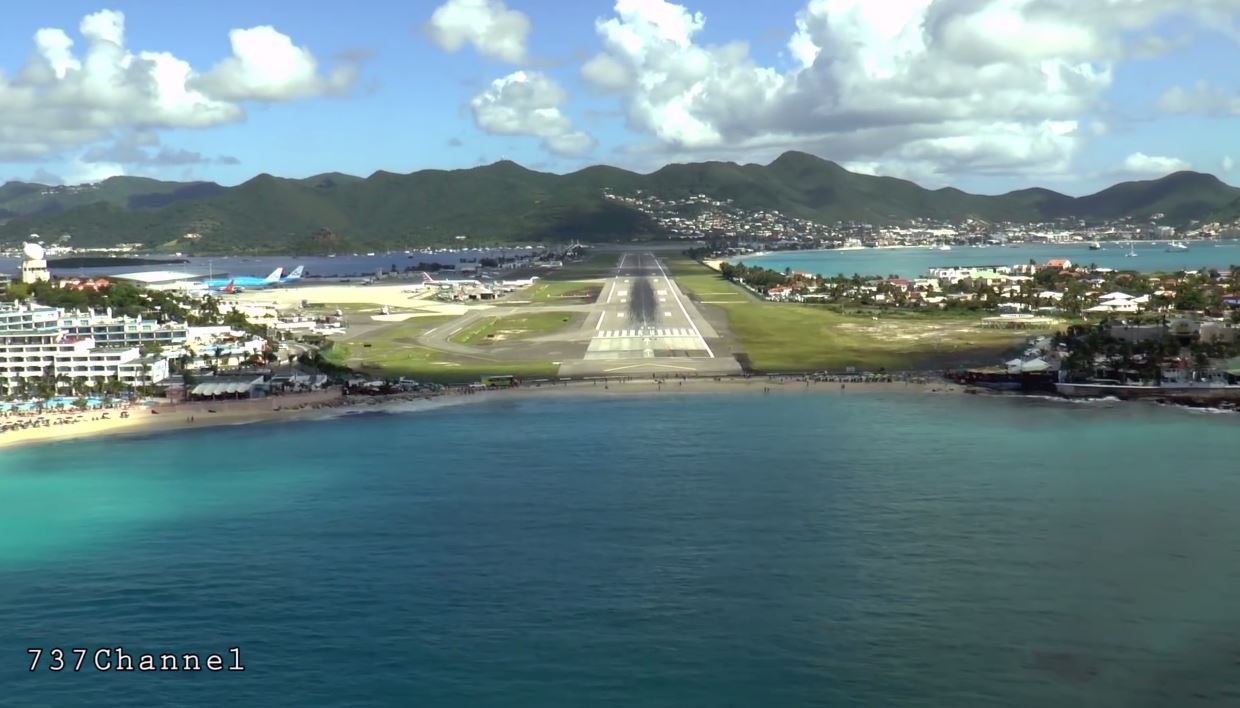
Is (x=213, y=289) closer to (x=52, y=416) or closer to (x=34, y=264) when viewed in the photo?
(x=34, y=264)

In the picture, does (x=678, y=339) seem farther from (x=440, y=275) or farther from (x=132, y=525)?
(x=440, y=275)

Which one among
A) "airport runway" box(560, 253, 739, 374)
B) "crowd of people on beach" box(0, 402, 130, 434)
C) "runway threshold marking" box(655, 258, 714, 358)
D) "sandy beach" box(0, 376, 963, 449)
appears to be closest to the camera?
"sandy beach" box(0, 376, 963, 449)

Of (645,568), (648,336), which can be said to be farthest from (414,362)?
(645,568)

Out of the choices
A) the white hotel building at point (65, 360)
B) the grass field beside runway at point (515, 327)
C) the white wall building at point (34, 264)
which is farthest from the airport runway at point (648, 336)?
the white wall building at point (34, 264)

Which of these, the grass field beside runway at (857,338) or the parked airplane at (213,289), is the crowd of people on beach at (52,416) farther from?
the parked airplane at (213,289)

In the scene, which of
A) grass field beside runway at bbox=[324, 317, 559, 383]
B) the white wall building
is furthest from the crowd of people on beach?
the white wall building

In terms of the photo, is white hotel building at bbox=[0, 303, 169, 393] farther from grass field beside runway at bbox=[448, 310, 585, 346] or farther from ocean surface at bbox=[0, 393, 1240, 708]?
grass field beside runway at bbox=[448, 310, 585, 346]
